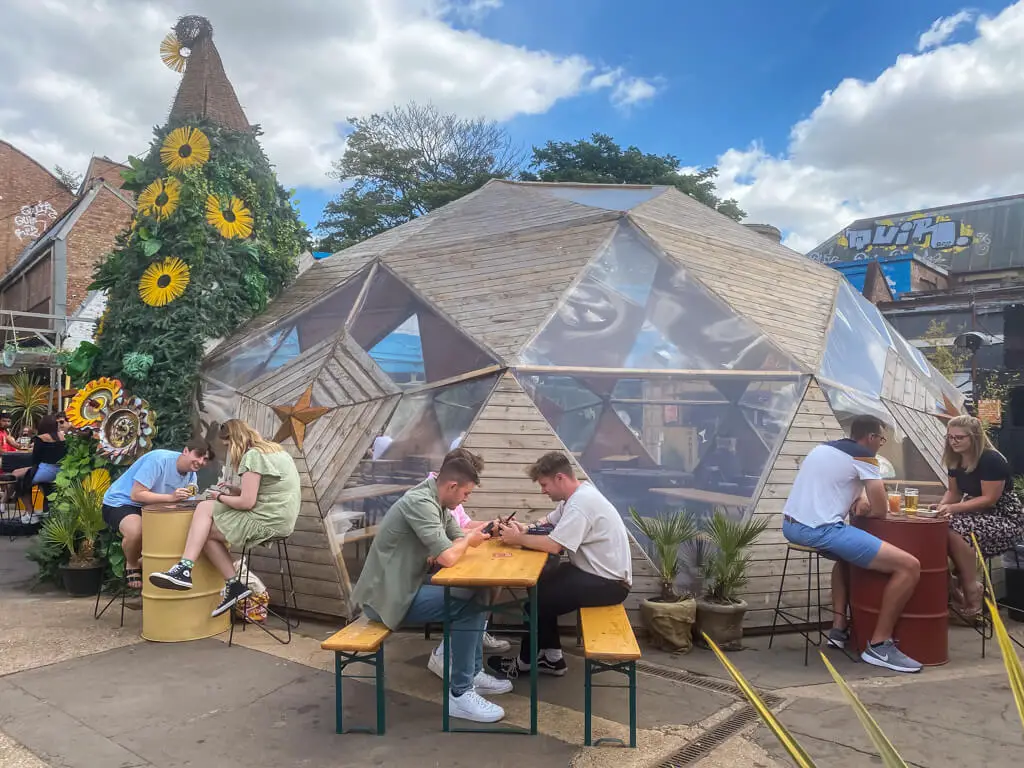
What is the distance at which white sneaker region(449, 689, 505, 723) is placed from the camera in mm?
3969

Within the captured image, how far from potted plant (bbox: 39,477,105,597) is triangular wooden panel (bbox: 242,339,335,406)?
1.80m

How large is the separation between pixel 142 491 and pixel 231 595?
1401 mm

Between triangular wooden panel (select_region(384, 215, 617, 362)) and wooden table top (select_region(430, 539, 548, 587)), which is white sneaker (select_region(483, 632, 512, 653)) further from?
triangular wooden panel (select_region(384, 215, 617, 362))

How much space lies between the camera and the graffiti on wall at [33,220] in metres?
30.7

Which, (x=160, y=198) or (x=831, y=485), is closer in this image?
(x=831, y=485)

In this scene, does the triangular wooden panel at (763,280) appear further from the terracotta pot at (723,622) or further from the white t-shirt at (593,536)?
the white t-shirt at (593,536)

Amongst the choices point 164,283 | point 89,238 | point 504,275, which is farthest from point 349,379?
point 89,238

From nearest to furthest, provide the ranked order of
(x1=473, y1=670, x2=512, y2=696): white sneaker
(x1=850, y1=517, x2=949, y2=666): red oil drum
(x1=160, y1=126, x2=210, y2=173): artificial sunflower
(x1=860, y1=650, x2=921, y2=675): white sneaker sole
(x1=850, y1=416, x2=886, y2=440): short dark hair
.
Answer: (x1=473, y1=670, x2=512, y2=696): white sneaker → (x1=860, y1=650, x2=921, y2=675): white sneaker sole → (x1=850, y1=517, x2=949, y2=666): red oil drum → (x1=850, y1=416, x2=886, y2=440): short dark hair → (x1=160, y1=126, x2=210, y2=173): artificial sunflower

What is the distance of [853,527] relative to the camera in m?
5.08

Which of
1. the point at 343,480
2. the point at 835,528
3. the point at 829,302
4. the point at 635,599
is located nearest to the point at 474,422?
the point at 343,480

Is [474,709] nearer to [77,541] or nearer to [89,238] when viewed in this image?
[77,541]

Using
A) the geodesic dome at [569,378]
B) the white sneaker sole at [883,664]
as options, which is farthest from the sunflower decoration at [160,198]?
the white sneaker sole at [883,664]

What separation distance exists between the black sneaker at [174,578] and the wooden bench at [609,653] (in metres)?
2.96

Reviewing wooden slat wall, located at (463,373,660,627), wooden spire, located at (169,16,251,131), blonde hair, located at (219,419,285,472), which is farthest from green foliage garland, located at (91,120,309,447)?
wooden slat wall, located at (463,373,660,627)
